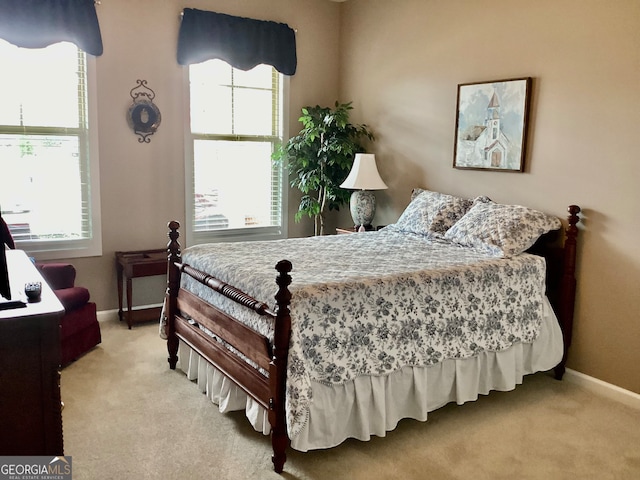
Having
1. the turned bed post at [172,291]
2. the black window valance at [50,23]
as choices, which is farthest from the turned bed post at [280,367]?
the black window valance at [50,23]

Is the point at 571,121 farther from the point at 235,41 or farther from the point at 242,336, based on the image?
the point at 235,41

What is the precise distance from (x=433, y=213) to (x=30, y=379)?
286cm

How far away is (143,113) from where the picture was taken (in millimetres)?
4562

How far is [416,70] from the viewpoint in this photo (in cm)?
460

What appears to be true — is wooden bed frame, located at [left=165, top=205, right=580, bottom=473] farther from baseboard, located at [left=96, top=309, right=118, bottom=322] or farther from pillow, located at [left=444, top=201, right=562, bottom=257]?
baseboard, located at [left=96, top=309, right=118, bottom=322]

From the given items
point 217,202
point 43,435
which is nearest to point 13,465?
point 43,435

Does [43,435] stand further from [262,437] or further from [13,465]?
[262,437]

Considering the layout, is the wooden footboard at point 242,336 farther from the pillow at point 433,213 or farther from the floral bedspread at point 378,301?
the pillow at point 433,213

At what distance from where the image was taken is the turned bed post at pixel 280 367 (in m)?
2.38

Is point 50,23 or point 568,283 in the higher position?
point 50,23

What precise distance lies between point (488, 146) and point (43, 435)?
322 cm

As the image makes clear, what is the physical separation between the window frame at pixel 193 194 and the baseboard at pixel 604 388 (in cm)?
284

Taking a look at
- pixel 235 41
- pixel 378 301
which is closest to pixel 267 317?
pixel 378 301

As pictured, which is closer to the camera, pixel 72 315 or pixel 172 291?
pixel 172 291
